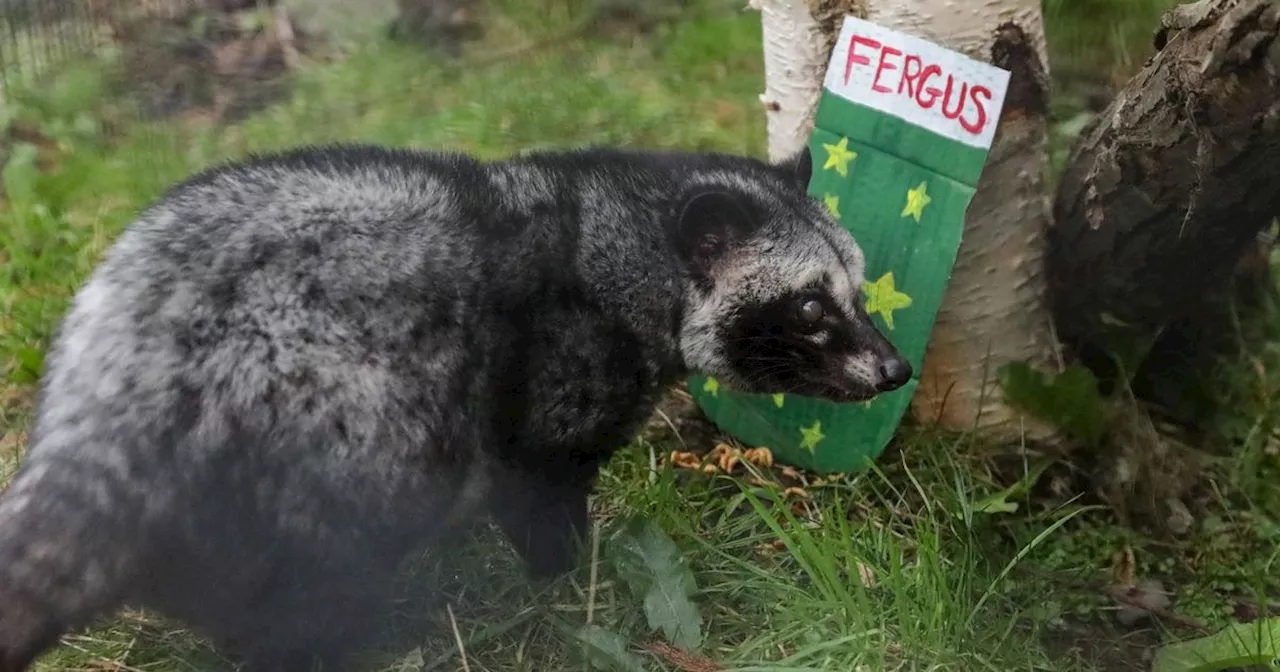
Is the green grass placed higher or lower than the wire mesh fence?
lower

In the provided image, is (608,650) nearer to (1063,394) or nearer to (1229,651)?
(1229,651)

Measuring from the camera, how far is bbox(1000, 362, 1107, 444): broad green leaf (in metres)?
3.67

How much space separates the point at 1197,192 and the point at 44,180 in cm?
464

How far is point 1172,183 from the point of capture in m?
3.26

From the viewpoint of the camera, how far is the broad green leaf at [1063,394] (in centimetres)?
367

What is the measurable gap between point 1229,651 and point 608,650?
1603 millimetres

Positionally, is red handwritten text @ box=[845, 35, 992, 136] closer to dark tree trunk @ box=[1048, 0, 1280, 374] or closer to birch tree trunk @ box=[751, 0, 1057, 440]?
birch tree trunk @ box=[751, 0, 1057, 440]

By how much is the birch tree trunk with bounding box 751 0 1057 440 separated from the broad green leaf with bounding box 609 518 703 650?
1.20 m

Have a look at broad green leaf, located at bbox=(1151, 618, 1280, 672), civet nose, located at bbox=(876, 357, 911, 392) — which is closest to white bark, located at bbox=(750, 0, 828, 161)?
civet nose, located at bbox=(876, 357, 911, 392)

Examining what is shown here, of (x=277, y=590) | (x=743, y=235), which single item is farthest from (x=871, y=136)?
(x=277, y=590)

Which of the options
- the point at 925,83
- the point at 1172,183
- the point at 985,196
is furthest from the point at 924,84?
the point at 1172,183

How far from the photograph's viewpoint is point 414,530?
2.72 meters

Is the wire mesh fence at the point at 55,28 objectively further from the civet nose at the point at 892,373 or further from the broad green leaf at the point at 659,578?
the civet nose at the point at 892,373

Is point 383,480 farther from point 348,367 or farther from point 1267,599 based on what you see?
point 1267,599
